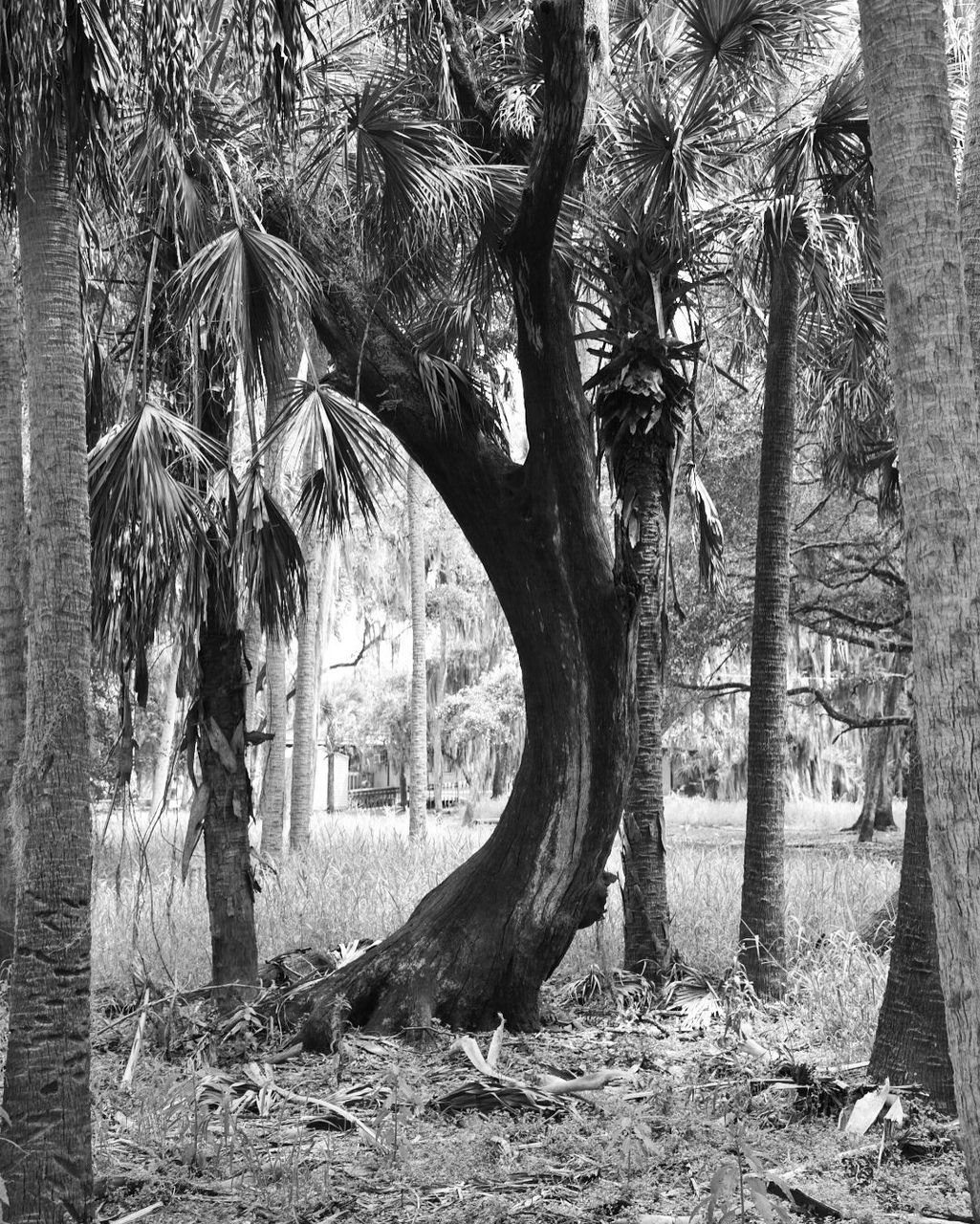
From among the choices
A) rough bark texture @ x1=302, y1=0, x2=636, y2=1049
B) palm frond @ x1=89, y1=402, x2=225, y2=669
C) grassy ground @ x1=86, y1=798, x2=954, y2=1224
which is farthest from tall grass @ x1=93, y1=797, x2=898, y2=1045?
rough bark texture @ x1=302, y1=0, x2=636, y2=1049

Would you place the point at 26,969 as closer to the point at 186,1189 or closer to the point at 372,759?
the point at 186,1189

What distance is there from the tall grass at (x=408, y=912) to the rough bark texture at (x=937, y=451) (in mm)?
3851

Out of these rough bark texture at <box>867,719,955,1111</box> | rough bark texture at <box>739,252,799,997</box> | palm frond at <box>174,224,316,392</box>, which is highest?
A: palm frond at <box>174,224,316,392</box>

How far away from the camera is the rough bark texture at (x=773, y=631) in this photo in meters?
7.96

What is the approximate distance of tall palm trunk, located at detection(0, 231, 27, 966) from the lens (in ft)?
20.9

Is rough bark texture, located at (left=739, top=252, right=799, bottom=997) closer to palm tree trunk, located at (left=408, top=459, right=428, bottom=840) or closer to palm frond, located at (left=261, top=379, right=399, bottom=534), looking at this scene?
palm frond, located at (left=261, top=379, right=399, bottom=534)

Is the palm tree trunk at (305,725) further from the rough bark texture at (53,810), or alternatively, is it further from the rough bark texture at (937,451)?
the rough bark texture at (937,451)

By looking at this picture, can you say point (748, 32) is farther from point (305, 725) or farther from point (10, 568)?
point (305, 725)

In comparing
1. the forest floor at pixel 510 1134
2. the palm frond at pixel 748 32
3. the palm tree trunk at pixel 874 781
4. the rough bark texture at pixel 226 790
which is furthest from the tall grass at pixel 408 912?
the palm tree trunk at pixel 874 781

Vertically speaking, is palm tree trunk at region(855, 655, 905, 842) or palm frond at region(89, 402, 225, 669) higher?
palm frond at region(89, 402, 225, 669)

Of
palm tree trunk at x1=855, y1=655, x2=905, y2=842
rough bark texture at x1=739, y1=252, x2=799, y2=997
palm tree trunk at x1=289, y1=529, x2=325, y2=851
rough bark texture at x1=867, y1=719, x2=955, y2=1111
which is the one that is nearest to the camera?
rough bark texture at x1=867, y1=719, x2=955, y2=1111

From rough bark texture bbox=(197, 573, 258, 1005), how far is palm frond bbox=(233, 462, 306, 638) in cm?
18

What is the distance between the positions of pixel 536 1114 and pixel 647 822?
3138mm

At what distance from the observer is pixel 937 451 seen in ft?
9.68
